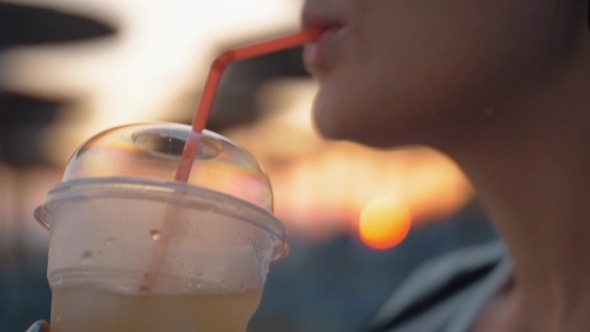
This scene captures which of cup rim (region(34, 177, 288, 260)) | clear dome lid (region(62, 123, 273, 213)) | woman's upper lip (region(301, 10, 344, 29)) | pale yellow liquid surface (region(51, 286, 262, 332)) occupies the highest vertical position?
woman's upper lip (region(301, 10, 344, 29))

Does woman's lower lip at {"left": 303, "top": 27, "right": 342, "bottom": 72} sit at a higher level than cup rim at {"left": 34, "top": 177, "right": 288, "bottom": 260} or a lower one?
higher

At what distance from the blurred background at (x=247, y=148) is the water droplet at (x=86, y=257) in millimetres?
1072

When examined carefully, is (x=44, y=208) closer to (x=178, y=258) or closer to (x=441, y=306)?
(x=178, y=258)

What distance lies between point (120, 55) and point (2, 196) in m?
0.64

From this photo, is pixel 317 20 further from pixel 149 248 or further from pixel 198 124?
pixel 149 248

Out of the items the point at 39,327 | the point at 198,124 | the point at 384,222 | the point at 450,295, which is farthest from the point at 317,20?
the point at 384,222

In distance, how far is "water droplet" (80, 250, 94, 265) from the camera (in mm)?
490

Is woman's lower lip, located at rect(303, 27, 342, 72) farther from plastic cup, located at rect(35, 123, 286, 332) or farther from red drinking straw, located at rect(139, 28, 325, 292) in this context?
plastic cup, located at rect(35, 123, 286, 332)

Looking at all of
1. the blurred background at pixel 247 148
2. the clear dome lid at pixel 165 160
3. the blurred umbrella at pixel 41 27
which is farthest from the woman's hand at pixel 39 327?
the blurred umbrella at pixel 41 27

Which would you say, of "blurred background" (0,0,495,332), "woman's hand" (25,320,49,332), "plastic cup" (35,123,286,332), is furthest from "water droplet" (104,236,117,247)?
"blurred background" (0,0,495,332)

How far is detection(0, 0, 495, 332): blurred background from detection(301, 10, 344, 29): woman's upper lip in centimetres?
69

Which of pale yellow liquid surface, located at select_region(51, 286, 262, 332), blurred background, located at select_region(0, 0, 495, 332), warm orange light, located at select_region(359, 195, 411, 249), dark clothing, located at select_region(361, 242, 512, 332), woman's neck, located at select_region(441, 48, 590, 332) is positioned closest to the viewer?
pale yellow liquid surface, located at select_region(51, 286, 262, 332)

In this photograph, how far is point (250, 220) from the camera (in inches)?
20.4

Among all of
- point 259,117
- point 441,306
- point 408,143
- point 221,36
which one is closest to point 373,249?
point 259,117
